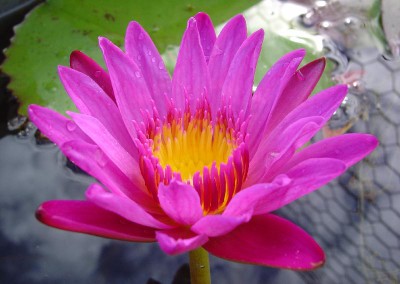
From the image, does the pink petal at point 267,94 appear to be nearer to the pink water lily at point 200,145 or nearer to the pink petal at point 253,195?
the pink water lily at point 200,145

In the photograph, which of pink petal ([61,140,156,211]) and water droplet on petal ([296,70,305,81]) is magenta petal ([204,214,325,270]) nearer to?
pink petal ([61,140,156,211])

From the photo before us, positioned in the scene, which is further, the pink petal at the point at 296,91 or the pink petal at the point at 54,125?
the pink petal at the point at 296,91

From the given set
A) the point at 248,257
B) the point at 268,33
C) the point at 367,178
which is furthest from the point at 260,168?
the point at 268,33

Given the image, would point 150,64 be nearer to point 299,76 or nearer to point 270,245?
point 299,76

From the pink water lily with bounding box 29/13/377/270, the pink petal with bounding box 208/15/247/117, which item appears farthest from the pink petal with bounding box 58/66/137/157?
the pink petal with bounding box 208/15/247/117

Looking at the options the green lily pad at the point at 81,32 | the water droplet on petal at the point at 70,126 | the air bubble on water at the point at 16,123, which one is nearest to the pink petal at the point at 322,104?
the water droplet on petal at the point at 70,126

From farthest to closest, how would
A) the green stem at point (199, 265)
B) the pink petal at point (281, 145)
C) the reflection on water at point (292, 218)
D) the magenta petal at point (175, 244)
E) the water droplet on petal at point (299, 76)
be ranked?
1. the reflection on water at point (292, 218)
2. the water droplet on petal at point (299, 76)
3. the green stem at point (199, 265)
4. the pink petal at point (281, 145)
5. the magenta petal at point (175, 244)

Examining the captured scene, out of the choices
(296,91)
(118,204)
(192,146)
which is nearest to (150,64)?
(192,146)
